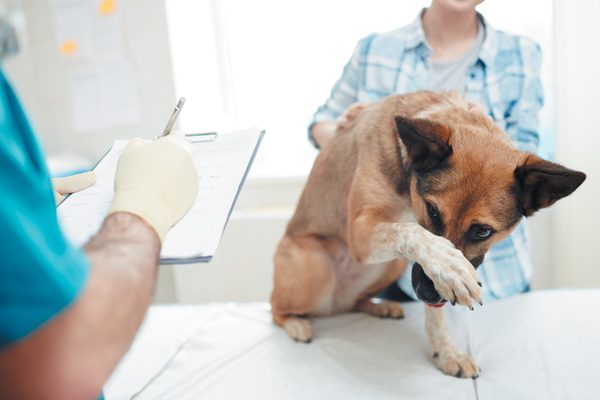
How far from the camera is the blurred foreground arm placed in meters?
0.46

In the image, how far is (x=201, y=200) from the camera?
3.14 feet

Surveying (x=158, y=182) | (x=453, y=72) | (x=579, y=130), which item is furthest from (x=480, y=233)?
(x=579, y=130)

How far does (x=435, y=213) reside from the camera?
3.85 ft

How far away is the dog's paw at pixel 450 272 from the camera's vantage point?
956mm

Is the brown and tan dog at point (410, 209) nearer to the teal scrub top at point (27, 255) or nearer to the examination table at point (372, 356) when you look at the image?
the examination table at point (372, 356)

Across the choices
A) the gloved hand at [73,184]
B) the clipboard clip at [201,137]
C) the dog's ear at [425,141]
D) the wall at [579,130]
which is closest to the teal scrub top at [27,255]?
the gloved hand at [73,184]

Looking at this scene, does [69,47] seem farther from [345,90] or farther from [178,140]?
[178,140]

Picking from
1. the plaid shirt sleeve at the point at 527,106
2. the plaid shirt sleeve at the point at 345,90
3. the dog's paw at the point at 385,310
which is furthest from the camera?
the plaid shirt sleeve at the point at 345,90

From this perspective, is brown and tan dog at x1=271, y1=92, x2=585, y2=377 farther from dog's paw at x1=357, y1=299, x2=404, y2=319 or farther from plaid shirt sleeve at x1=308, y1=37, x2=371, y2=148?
plaid shirt sleeve at x1=308, y1=37, x2=371, y2=148

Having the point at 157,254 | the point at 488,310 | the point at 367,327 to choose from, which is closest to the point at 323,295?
the point at 367,327

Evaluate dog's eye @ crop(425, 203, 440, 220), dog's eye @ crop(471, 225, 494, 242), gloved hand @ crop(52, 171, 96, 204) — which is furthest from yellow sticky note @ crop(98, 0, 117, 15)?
dog's eye @ crop(471, 225, 494, 242)

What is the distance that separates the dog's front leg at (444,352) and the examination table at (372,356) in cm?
2

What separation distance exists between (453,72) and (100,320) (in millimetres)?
1601

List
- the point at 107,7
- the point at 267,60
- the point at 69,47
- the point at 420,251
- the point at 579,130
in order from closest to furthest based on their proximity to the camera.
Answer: the point at 420,251
the point at 579,130
the point at 107,7
the point at 69,47
the point at 267,60
